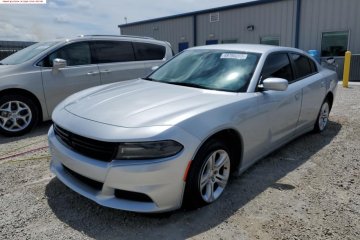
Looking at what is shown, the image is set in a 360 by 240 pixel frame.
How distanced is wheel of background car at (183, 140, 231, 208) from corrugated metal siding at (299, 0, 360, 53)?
1303 centimetres

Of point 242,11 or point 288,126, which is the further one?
point 242,11

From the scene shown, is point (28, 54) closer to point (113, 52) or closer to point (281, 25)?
point (113, 52)

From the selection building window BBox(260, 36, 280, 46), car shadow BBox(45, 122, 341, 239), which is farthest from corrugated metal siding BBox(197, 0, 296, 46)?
car shadow BBox(45, 122, 341, 239)

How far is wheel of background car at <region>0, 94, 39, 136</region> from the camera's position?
15.9ft

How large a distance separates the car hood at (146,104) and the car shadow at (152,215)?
2.66ft

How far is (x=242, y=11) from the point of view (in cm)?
1691

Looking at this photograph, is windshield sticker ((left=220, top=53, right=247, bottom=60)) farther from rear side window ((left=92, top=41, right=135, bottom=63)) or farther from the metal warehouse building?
the metal warehouse building

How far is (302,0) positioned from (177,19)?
8.35m

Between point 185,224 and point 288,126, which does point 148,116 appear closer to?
point 185,224

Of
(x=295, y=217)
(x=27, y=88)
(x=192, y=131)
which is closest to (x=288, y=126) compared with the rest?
(x=295, y=217)

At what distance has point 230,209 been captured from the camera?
279cm

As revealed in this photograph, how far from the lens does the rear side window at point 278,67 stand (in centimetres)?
360

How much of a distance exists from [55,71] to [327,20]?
501 inches

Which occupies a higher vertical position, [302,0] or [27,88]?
[302,0]
